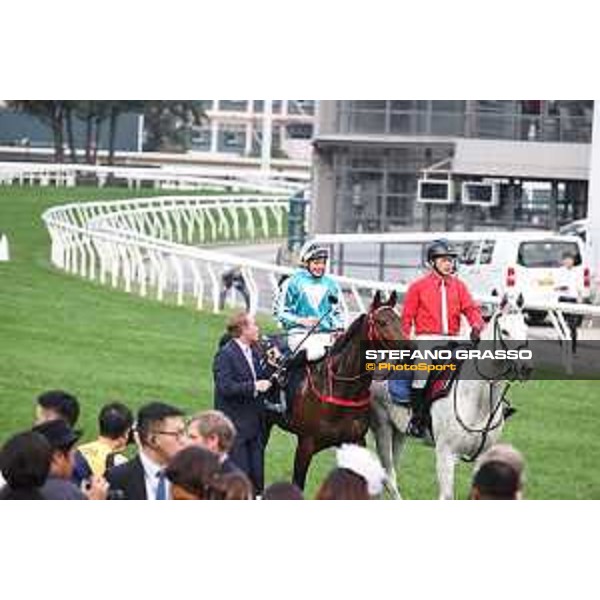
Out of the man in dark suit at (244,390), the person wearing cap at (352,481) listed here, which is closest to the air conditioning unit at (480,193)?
the man in dark suit at (244,390)

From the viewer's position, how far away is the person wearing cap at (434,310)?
10375 mm

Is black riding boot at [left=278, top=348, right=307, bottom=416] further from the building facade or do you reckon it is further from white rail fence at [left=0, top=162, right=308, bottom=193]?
white rail fence at [left=0, top=162, right=308, bottom=193]

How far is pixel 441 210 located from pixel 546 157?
69 centimetres

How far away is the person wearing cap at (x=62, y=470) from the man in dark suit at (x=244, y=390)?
5.49ft

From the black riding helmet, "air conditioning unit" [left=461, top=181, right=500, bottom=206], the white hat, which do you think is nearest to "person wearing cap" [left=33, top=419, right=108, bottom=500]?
the white hat

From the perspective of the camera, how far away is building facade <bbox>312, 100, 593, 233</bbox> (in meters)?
12.0

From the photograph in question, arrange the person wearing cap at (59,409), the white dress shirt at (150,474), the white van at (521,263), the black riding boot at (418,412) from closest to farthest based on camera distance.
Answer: the white dress shirt at (150,474) → the person wearing cap at (59,409) → the black riding boot at (418,412) → the white van at (521,263)

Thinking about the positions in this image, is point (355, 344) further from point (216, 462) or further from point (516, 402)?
point (216, 462)

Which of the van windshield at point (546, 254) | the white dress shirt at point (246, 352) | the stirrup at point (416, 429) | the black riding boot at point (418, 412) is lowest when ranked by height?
the stirrup at point (416, 429)

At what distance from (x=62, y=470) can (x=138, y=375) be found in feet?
10.8

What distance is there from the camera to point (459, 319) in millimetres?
10445

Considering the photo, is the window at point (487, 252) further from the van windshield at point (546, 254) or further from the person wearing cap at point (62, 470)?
the person wearing cap at point (62, 470)
